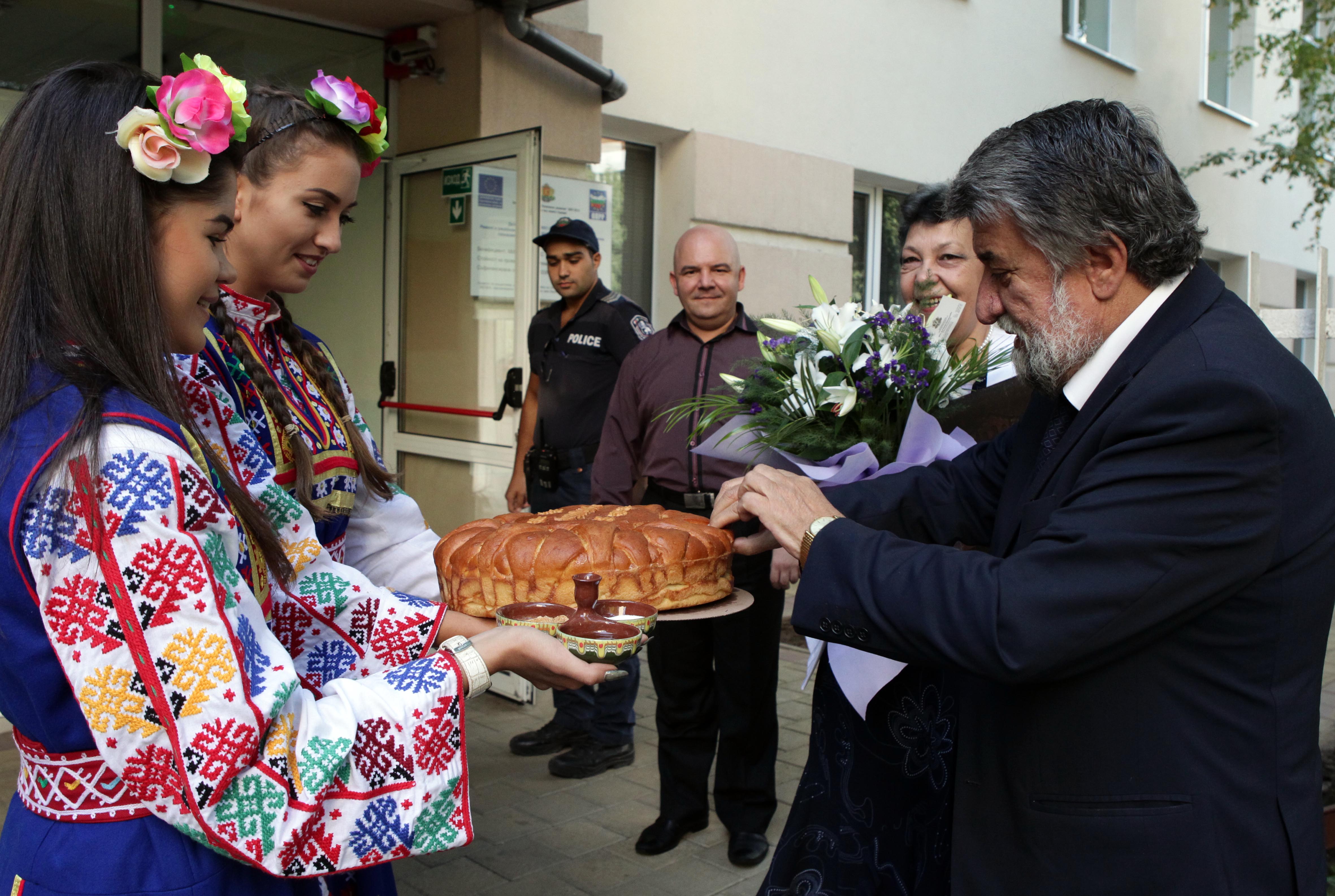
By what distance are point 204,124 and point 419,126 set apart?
5136 mm

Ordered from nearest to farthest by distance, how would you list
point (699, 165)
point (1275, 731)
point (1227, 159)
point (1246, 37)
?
1. point (1275, 731)
2. point (699, 165)
3. point (1227, 159)
4. point (1246, 37)

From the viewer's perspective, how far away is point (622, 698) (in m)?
4.87

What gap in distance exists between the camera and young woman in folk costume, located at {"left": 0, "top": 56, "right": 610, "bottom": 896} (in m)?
1.32

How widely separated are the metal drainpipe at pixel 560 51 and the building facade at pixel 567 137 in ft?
0.33

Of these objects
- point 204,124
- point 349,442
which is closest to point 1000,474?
point 349,442

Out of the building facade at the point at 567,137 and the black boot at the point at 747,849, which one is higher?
the building facade at the point at 567,137

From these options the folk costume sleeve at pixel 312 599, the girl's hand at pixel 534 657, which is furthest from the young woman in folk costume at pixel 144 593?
the folk costume sleeve at pixel 312 599

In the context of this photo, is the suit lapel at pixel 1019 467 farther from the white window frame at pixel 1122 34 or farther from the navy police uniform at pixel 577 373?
the white window frame at pixel 1122 34

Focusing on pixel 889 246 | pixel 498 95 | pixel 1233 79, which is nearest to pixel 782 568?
pixel 498 95

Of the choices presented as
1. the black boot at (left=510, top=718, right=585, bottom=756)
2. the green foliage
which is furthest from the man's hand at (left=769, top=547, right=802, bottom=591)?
the green foliage

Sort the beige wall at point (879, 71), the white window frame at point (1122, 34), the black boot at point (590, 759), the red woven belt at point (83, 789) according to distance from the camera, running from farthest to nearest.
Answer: the white window frame at point (1122, 34)
the beige wall at point (879, 71)
the black boot at point (590, 759)
the red woven belt at point (83, 789)

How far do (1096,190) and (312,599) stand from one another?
1534mm

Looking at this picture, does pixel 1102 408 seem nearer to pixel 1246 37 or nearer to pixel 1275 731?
pixel 1275 731

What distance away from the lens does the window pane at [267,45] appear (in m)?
5.80
